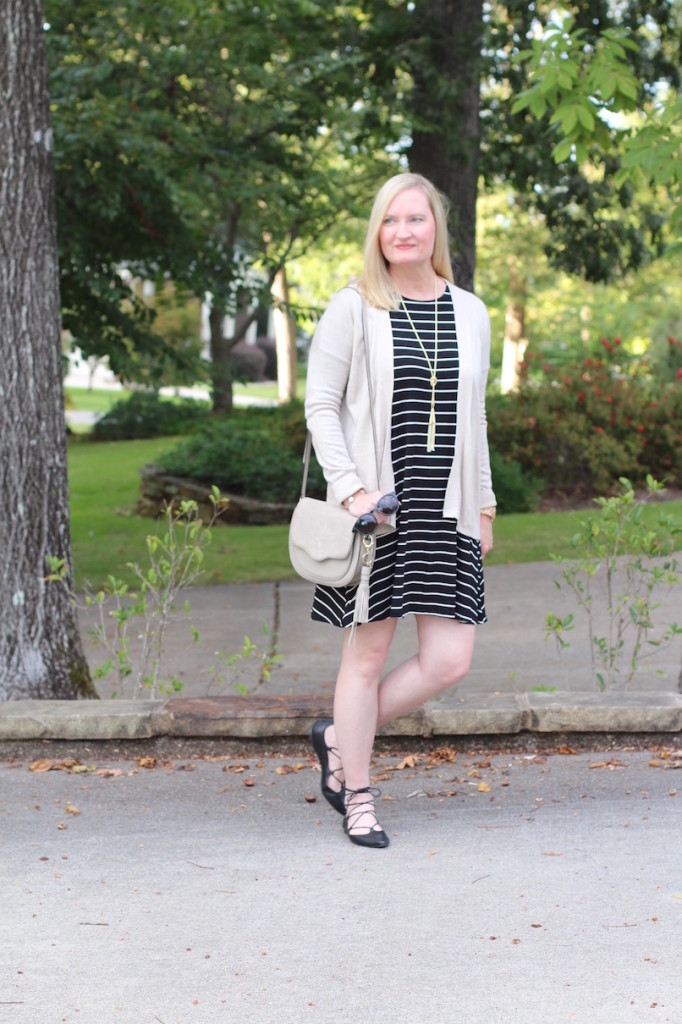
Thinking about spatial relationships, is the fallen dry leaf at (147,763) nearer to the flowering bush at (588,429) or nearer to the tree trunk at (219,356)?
the flowering bush at (588,429)

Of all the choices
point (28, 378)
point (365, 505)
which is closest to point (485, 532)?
point (365, 505)

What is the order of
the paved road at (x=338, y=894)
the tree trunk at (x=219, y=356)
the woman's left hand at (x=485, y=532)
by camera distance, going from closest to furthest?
the paved road at (x=338, y=894) → the woman's left hand at (x=485, y=532) → the tree trunk at (x=219, y=356)

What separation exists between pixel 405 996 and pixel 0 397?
10.1ft

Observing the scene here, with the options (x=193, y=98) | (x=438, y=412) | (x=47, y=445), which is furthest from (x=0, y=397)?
(x=193, y=98)

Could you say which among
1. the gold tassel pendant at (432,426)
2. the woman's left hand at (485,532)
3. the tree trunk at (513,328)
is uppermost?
the tree trunk at (513,328)

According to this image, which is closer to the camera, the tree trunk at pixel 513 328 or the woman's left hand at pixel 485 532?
the woman's left hand at pixel 485 532

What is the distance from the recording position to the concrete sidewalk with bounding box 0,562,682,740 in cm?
489

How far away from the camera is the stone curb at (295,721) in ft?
16.0

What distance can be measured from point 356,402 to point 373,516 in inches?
14.4

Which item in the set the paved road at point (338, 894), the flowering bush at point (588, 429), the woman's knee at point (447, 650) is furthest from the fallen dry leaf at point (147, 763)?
the flowering bush at point (588, 429)

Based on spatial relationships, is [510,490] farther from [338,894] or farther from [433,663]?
[338,894]

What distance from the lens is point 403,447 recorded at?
13.0 ft

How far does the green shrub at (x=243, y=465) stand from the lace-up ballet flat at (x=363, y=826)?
898 centimetres

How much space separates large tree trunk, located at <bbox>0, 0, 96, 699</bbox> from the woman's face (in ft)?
6.19
